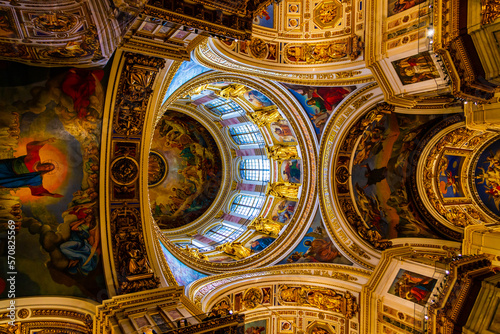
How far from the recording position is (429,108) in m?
14.3

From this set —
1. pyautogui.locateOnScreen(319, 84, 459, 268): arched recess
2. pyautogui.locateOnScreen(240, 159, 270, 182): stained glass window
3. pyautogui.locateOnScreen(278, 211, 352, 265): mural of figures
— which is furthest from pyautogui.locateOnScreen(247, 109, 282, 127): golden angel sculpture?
pyautogui.locateOnScreen(278, 211, 352, 265): mural of figures

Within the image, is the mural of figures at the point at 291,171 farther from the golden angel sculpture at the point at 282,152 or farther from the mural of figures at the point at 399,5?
the mural of figures at the point at 399,5

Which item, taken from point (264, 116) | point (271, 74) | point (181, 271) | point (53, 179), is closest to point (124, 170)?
point (53, 179)

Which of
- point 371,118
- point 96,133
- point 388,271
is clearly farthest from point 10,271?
point 371,118

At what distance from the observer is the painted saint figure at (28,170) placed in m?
8.88

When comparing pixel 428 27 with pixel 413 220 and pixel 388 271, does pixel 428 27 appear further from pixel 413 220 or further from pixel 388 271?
pixel 413 220

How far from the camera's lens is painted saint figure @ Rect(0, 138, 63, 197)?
888 cm

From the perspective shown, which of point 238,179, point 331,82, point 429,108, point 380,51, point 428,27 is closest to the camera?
point 428,27

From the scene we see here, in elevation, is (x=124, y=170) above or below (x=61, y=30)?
below

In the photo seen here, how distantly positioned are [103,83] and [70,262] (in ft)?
19.3

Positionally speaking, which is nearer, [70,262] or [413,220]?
[70,262]

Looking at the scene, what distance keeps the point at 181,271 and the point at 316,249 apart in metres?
6.76

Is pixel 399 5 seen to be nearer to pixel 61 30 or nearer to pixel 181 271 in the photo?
pixel 61 30

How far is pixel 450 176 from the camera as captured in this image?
17500 mm
